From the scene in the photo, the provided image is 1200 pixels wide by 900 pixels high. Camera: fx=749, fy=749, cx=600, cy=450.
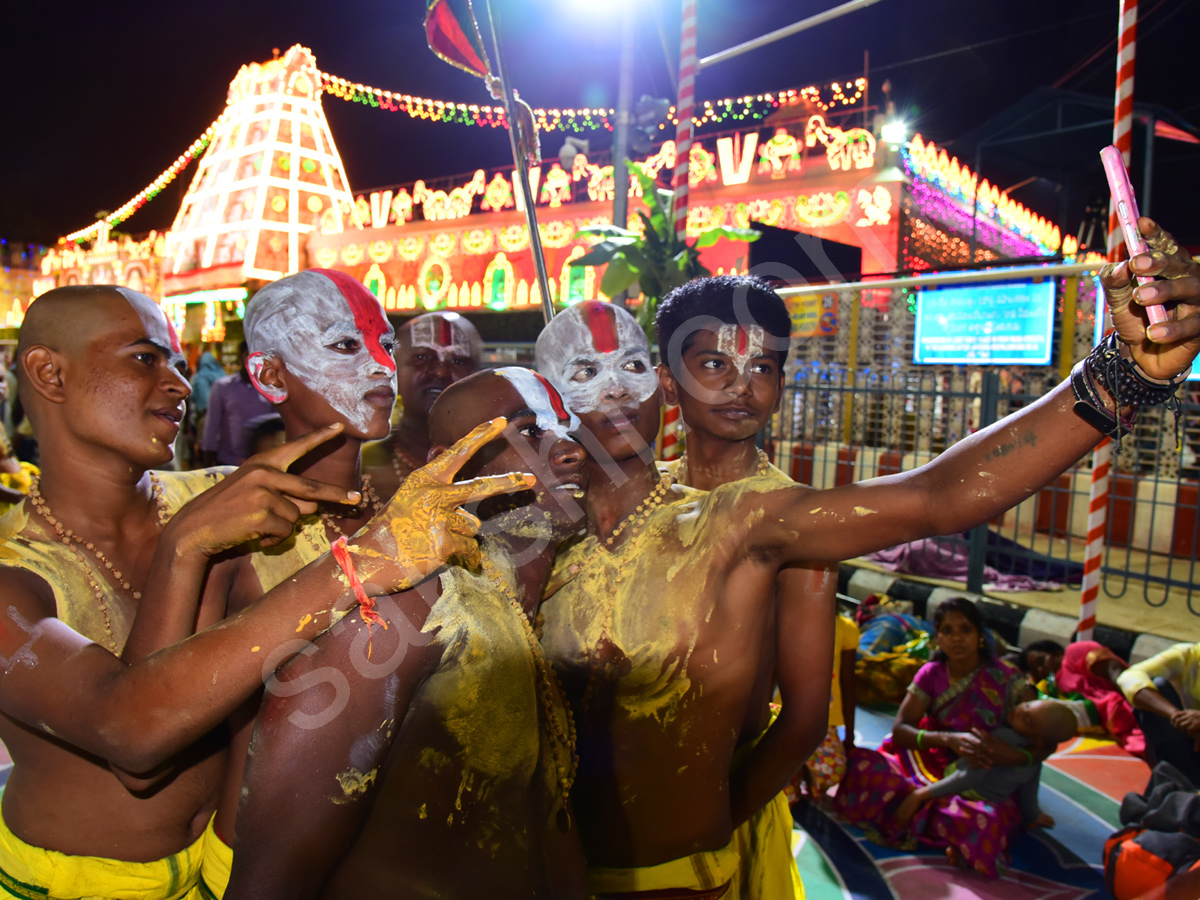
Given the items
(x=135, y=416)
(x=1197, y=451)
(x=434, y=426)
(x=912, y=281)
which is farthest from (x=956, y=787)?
(x=1197, y=451)

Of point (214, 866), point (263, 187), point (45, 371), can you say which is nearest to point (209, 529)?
point (45, 371)

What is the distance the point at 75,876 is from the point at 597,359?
1.71 metres

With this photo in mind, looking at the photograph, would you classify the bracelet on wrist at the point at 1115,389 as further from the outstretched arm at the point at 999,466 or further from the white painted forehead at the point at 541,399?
the white painted forehead at the point at 541,399

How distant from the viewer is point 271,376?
6.00 feet

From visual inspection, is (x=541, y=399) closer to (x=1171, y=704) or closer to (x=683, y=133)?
(x=683, y=133)

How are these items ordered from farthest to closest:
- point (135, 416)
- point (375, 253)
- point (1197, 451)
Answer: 1. point (375, 253)
2. point (1197, 451)
3. point (135, 416)

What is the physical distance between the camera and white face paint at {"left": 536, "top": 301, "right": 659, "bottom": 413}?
204 cm

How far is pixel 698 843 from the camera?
1.87 metres

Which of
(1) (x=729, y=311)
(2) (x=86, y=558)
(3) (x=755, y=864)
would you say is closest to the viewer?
(2) (x=86, y=558)

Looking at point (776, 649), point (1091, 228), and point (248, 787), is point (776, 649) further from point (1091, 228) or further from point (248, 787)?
point (1091, 228)

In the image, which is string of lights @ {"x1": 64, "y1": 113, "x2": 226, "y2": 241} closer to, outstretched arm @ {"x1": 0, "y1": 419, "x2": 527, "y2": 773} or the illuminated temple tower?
the illuminated temple tower

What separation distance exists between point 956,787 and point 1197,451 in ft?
21.6

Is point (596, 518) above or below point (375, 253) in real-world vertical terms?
below

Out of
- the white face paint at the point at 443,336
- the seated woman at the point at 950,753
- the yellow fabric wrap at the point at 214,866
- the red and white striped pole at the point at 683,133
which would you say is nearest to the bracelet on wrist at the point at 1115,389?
the red and white striped pole at the point at 683,133
